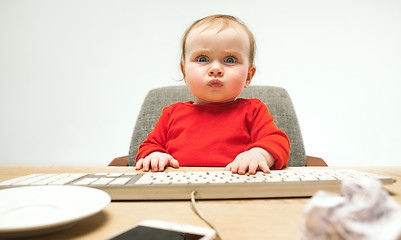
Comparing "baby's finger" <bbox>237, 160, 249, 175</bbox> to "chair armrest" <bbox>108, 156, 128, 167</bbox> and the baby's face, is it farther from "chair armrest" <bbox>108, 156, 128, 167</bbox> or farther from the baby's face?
"chair armrest" <bbox>108, 156, 128, 167</bbox>

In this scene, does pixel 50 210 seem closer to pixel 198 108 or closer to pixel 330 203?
pixel 330 203

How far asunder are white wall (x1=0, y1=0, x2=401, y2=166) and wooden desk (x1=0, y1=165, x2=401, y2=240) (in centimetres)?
195

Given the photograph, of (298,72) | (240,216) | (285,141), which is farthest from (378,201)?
(298,72)

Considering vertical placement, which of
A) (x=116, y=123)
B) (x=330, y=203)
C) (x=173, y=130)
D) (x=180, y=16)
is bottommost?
(x=116, y=123)

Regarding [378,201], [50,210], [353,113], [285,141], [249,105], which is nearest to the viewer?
[378,201]

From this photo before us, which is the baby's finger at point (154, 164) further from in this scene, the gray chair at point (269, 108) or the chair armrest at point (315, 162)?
the chair armrest at point (315, 162)

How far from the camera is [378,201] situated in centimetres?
19

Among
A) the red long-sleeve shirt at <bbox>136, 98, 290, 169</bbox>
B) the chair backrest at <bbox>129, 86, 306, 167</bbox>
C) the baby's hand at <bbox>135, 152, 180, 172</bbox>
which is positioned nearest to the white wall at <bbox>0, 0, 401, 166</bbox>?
the chair backrest at <bbox>129, 86, 306, 167</bbox>

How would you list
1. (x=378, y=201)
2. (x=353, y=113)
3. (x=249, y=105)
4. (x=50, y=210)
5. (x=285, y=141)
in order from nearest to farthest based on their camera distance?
(x=378, y=201) → (x=50, y=210) → (x=285, y=141) → (x=249, y=105) → (x=353, y=113)

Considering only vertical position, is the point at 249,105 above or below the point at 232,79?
below

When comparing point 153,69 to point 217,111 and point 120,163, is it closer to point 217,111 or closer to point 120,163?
point 120,163

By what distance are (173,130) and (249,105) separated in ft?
0.97

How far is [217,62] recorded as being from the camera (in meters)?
0.90

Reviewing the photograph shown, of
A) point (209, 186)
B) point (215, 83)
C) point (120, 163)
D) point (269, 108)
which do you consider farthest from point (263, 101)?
point (209, 186)
